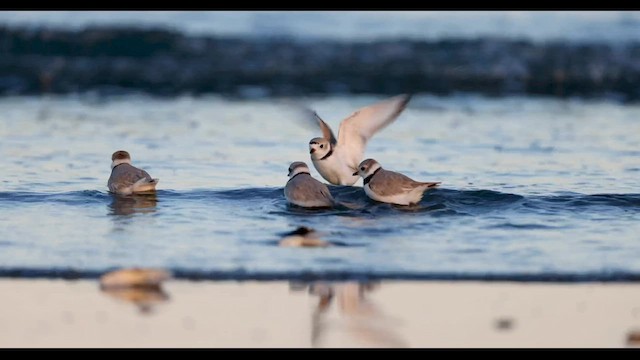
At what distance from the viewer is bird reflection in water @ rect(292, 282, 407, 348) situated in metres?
5.96

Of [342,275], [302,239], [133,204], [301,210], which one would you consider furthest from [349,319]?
[133,204]

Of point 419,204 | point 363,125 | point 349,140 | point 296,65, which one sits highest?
point 296,65

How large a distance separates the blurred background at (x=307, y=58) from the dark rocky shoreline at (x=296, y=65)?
0.02 metres

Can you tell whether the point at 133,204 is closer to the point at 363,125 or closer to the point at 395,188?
the point at 395,188

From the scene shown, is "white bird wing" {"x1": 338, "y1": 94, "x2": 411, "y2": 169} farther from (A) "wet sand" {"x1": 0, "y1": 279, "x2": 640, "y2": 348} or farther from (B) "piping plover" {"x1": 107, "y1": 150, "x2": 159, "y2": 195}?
(A) "wet sand" {"x1": 0, "y1": 279, "x2": 640, "y2": 348}

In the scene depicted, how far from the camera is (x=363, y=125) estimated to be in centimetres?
1088

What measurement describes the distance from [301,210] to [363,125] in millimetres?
1631

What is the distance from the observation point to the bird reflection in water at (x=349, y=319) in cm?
596

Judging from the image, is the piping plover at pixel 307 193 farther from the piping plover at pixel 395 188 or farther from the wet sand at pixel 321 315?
the wet sand at pixel 321 315

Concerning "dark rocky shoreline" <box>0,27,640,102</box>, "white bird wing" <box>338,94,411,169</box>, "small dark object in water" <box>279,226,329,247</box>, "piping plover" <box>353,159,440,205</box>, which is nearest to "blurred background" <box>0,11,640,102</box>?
"dark rocky shoreline" <box>0,27,640,102</box>

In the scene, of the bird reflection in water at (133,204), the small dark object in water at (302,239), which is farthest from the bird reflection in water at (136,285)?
the bird reflection in water at (133,204)
